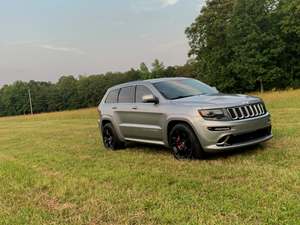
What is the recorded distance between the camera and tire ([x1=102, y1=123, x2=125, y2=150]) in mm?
9866

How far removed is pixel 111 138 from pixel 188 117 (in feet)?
10.9

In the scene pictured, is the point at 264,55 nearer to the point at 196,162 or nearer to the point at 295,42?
the point at 295,42

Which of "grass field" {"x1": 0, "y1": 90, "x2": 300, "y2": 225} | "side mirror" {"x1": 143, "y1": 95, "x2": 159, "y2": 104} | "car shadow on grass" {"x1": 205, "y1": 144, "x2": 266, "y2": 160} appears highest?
"side mirror" {"x1": 143, "y1": 95, "x2": 159, "y2": 104}

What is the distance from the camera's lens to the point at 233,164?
673cm

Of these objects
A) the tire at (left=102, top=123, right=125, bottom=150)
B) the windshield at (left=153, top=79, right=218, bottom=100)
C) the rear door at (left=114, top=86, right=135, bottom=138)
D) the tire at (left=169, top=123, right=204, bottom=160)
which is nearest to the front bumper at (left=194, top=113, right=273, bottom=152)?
the tire at (left=169, top=123, right=204, bottom=160)

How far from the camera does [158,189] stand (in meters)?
5.55

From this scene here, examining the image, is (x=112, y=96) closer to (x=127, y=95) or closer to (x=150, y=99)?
(x=127, y=95)

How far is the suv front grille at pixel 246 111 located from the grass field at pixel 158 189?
77cm

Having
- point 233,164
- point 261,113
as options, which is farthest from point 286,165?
point 261,113

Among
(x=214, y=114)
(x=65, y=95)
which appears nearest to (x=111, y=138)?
(x=214, y=114)

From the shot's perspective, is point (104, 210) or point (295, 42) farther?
point (295, 42)

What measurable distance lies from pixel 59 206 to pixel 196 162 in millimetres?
2901

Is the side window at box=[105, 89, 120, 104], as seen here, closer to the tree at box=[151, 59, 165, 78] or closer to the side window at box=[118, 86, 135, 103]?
the side window at box=[118, 86, 135, 103]

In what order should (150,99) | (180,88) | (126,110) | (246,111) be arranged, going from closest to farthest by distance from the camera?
(246,111)
(150,99)
(180,88)
(126,110)
